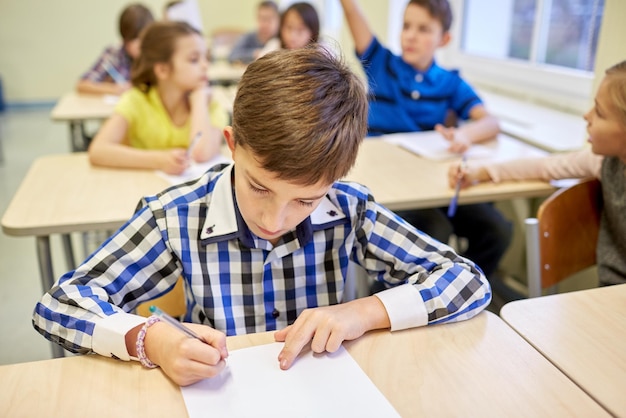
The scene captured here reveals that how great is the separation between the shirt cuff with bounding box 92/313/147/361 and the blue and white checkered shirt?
0.07 feet

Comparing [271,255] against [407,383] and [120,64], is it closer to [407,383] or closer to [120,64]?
[407,383]

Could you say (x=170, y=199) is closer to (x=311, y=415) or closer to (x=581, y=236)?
(x=311, y=415)

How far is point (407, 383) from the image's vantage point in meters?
0.76

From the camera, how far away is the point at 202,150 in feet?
6.00

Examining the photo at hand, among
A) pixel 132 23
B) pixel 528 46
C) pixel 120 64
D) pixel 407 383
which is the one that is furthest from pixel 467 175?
pixel 120 64

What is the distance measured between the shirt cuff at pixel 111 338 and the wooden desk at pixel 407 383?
16 mm

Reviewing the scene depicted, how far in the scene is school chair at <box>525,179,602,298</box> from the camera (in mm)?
1333

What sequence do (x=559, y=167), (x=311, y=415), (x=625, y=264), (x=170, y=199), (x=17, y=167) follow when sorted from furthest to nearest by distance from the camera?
1. (x=17, y=167)
2. (x=559, y=167)
3. (x=625, y=264)
4. (x=170, y=199)
5. (x=311, y=415)

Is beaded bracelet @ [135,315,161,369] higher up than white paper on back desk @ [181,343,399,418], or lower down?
higher up

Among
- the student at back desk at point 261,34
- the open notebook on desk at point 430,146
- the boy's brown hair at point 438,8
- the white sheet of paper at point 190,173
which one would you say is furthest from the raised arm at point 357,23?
the student at back desk at point 261,34

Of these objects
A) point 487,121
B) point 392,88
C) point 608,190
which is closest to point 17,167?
point 392,88

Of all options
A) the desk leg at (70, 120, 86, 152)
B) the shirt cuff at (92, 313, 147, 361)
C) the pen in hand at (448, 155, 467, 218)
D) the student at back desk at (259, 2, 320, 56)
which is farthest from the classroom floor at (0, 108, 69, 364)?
the student at back desk at (259, 2, 320, 56)

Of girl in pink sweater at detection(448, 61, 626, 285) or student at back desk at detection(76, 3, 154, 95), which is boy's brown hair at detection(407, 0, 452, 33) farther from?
student at back desk at detection(76, 3, 154, 95)

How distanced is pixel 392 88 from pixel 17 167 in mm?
3158
